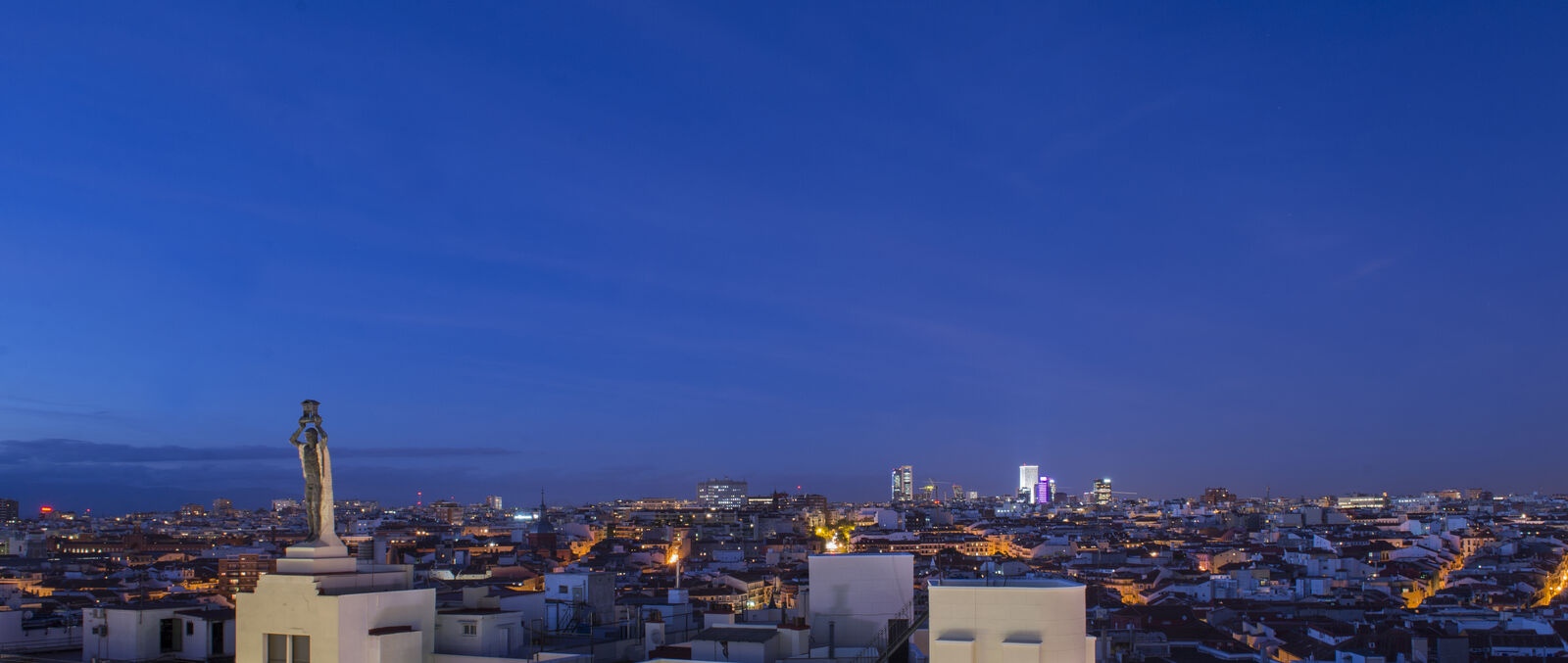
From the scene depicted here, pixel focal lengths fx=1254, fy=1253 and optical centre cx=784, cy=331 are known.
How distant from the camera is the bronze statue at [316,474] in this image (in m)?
17.4

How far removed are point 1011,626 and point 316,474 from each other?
31.9 ft

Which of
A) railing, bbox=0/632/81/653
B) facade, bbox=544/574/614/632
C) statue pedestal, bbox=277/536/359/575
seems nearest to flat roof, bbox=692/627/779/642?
facade, bbox=544/574/614/632

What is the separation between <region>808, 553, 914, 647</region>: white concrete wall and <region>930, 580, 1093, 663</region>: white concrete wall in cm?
647

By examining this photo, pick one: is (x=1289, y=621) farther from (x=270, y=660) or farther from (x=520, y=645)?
(x=270, y=660)

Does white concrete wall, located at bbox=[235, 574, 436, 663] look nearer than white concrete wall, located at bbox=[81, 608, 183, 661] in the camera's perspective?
Yes

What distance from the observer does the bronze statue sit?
57.0ft

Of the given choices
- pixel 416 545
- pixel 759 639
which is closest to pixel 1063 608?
pixel 759 639

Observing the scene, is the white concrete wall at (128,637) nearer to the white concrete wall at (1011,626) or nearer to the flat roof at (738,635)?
the flat roof at (738,635)

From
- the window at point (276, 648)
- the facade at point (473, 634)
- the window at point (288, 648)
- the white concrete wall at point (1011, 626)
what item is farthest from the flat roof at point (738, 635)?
the window at point (276, 648)

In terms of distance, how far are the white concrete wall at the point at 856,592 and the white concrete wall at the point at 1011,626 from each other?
6.47m

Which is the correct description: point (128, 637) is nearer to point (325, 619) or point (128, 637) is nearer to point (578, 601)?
point (325, 619)

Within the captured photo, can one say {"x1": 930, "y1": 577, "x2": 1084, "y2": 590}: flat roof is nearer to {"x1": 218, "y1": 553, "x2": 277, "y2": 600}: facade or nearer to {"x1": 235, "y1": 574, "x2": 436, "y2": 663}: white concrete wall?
{"x1": 235, "y1": 574, "x2": 436, "y2": 663}: white concrete wall

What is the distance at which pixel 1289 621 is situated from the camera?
53.6m

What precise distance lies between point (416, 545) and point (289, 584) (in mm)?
94822
